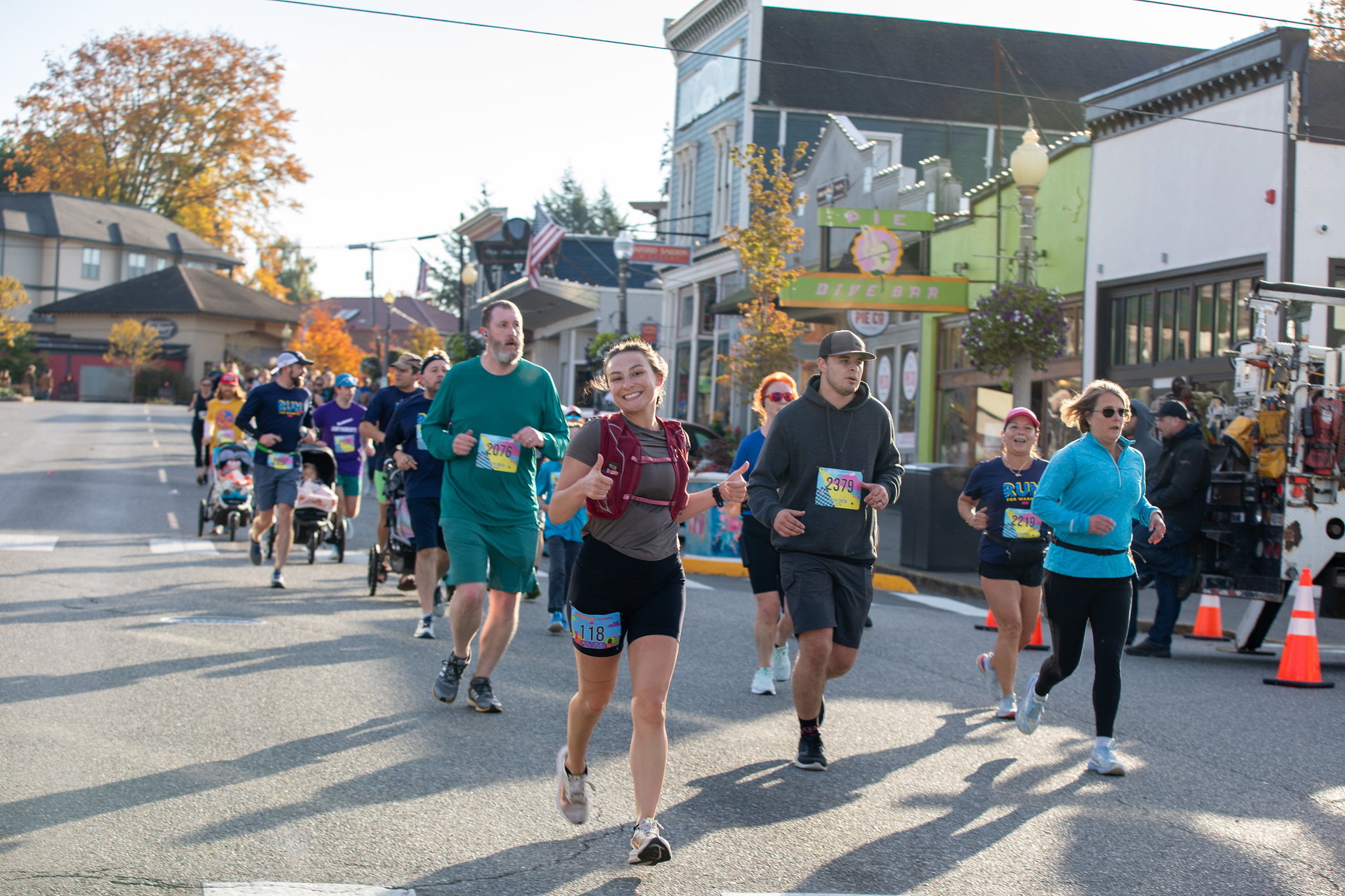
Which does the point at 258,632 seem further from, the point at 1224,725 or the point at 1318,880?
the point at 1318,880

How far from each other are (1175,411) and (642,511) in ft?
21.9

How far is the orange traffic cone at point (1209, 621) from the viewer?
11203 mm

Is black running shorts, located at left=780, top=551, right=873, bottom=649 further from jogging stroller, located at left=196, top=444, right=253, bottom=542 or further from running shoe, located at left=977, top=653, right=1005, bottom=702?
jogging stroller, located at left=196, top=444, right=253, bottom=542

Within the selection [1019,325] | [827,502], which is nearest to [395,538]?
[827,502]

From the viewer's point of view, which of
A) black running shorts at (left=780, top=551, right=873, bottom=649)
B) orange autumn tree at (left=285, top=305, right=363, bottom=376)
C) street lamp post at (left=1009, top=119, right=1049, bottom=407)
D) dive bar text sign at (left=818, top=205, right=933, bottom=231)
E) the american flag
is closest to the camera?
black running shorts at (left=780, top=551, right=873, bottom=649)

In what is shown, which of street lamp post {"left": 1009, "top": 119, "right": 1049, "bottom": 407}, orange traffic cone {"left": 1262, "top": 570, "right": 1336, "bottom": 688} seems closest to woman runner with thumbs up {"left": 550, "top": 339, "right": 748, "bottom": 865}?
orange traffic cone {"left": 1262, "top": 570, "right": 1336, "bottom": 688}

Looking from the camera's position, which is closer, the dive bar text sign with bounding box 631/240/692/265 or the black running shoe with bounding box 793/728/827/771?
the black running shoe with bounding box 793/728/827/771

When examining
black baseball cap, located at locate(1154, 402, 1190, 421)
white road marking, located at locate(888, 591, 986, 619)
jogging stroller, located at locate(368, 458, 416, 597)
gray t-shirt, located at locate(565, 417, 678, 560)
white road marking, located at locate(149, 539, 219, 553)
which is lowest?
white road marking, located at locate(888, 591, 986, 619)

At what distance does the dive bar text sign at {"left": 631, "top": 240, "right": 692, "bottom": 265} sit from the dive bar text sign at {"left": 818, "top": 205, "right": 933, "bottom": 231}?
429 inches

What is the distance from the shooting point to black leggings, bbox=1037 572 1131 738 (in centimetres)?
613

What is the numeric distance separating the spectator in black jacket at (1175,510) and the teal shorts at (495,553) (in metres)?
5.26

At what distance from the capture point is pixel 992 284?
20.5 metres

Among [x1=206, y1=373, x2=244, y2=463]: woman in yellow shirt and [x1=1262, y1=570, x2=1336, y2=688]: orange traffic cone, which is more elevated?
[x1=206, y1=373, x2=244, y2=463]: woman in yellow shirt

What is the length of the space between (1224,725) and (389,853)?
16.3 ft
